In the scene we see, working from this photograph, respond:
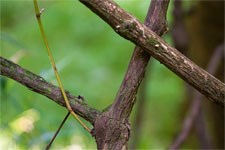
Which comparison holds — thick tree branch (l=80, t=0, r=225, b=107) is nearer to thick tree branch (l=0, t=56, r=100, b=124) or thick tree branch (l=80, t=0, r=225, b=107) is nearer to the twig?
thick tree branch (l=0, t=56, r=100, b=124)

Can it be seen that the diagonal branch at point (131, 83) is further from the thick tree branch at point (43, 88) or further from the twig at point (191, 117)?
the twig at point (191, 117)

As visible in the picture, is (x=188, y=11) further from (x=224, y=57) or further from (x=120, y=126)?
(x=120, y=126)

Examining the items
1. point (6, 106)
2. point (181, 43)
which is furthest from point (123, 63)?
point (6, 106)

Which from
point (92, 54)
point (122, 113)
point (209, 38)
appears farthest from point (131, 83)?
point (92, 54)

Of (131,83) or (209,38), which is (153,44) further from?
(209,38)

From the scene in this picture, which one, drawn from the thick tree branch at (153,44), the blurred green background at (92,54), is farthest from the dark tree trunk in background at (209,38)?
the thick tree branch at (153,44)

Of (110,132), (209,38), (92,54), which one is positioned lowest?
(110,132)

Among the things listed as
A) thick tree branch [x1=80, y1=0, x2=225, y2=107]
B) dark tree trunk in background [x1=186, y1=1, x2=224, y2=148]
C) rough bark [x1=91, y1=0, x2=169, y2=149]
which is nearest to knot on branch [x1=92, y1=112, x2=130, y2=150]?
rough bark [x1=91, y1=0, x2=169, y2=149]

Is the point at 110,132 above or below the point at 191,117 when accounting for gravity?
below
